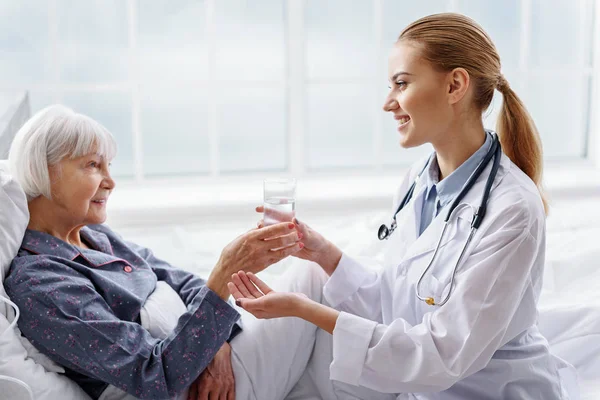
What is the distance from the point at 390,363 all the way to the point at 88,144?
2.94 ft

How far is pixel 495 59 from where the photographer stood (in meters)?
1.60

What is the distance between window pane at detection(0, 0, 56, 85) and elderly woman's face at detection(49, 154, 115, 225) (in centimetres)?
288

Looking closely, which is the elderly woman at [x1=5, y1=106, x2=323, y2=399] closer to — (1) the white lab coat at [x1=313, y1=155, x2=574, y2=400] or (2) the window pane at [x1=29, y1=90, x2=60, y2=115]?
(1) the white lab coat at [x1=313, y1=155, x2=574, y2=400]

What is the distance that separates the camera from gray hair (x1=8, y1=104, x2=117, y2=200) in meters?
1.62

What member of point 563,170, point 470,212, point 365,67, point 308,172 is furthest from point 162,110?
point 470,212

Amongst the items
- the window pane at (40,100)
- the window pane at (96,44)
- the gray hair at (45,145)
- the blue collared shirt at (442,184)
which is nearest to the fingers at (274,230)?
the blue collared shirt at (442,184)

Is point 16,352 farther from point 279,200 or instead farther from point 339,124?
point 339,124

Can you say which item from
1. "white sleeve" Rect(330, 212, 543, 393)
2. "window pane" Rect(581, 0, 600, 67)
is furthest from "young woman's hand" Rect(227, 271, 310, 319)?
"window pane" Rect(581, 0, 600, 67)

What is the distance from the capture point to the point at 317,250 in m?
1.83

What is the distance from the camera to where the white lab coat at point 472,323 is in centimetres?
138

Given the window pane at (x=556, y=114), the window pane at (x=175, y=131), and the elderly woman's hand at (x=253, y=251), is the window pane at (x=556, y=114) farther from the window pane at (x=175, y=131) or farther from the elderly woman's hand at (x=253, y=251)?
the elderly woman's hand at (x=253, y=251)

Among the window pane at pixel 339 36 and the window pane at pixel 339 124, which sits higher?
the window pane at pixel 339 36

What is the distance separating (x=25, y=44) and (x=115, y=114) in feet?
4.16

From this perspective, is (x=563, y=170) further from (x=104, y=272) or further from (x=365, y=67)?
(x=104, y=272)
